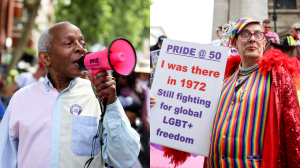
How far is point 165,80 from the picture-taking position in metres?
2.36

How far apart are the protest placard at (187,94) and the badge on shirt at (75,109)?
25.7 inches

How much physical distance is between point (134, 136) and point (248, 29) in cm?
125

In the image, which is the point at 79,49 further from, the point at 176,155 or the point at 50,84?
the point at 176,155

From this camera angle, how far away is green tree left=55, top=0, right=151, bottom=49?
1370 cm

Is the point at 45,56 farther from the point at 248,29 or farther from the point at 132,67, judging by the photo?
the point at 248,29

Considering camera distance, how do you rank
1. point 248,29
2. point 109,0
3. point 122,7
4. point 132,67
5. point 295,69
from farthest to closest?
point 122,7 → point 109,0 → point 248,29 → point 295,69 → point 132,67

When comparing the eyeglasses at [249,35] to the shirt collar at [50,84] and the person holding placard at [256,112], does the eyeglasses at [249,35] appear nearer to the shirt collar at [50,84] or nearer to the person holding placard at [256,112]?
the person holding placard at [256,112]

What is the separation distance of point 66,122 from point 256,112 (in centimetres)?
132

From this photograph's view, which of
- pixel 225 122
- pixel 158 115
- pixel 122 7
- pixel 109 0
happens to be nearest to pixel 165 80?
pixel 158 115

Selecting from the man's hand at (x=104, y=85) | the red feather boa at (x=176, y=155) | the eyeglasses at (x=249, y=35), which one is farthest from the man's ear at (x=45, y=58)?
the eyeglasses at (x=249, y=35)

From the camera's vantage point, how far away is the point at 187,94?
7.61 feet

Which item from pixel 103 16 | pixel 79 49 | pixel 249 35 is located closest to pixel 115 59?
pixel 79 49

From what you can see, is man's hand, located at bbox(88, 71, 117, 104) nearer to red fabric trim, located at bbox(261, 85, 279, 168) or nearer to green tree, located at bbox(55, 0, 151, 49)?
red fabric trim, located at bbox(261, 85, 279, 168)

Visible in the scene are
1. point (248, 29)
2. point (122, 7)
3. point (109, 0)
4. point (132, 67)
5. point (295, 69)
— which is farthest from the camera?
point (122, 7)
